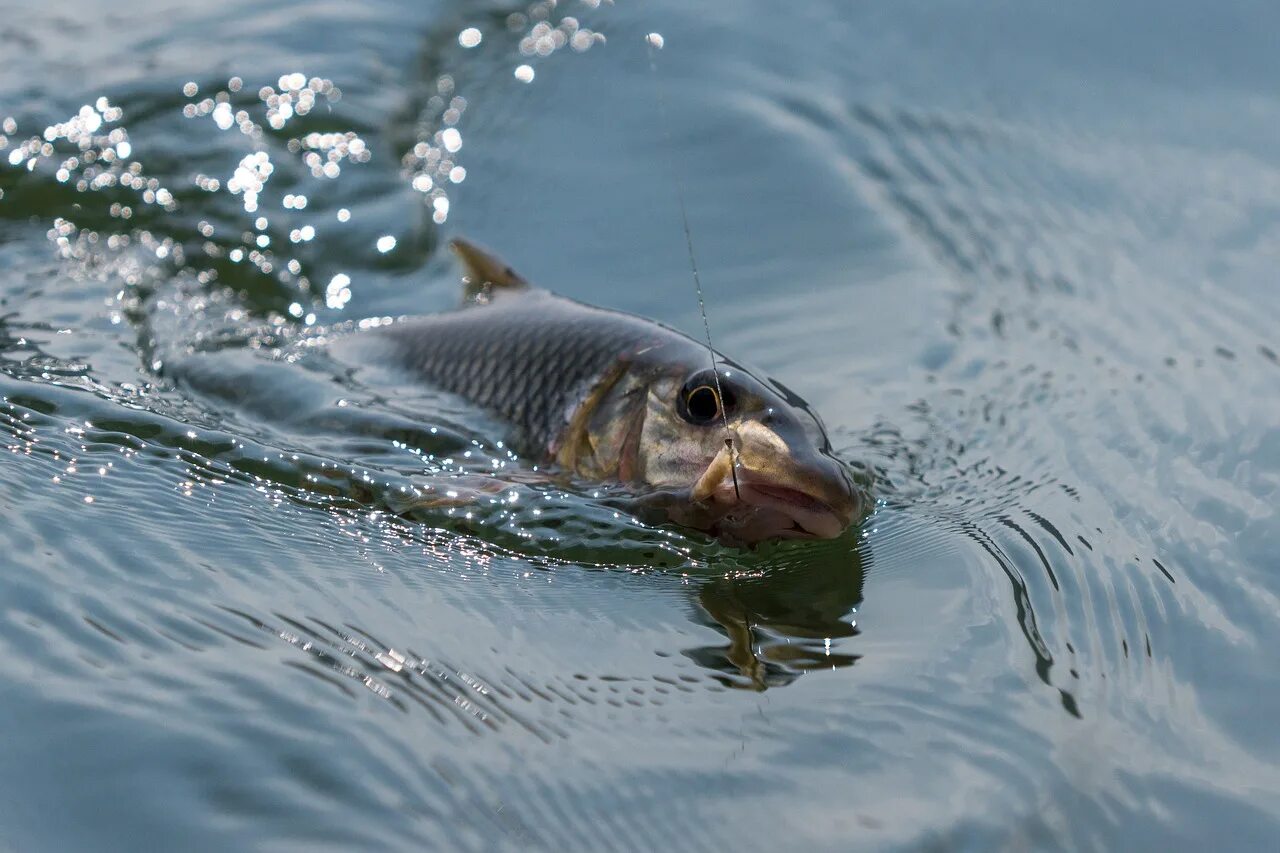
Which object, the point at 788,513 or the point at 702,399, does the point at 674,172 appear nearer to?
the point at 702,399

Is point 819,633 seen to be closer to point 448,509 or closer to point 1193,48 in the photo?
point 448,509

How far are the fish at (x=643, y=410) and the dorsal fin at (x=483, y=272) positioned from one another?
0.01 metres

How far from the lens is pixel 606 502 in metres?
4.04

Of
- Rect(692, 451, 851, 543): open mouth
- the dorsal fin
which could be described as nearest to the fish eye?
Rect(692, 451, 851, 543): open mouth

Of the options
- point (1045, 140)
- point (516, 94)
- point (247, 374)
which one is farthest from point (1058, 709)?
point (516, 94)

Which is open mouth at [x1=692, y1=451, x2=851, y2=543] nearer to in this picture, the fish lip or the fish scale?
the fish lip

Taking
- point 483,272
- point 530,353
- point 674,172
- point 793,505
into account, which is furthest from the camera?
point 674,172

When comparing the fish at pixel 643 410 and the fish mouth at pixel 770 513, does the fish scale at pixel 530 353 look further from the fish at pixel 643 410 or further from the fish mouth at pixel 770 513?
the fish mouth at pixel 770 513

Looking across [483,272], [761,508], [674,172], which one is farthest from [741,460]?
[674,172]

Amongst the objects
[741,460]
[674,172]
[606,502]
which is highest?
[741,460]

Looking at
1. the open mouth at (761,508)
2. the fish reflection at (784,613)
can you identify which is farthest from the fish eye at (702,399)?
the fish reflection at (784,613)

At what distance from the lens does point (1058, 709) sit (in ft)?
10.3

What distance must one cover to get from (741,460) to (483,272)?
1.71m

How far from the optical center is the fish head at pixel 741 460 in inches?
143
